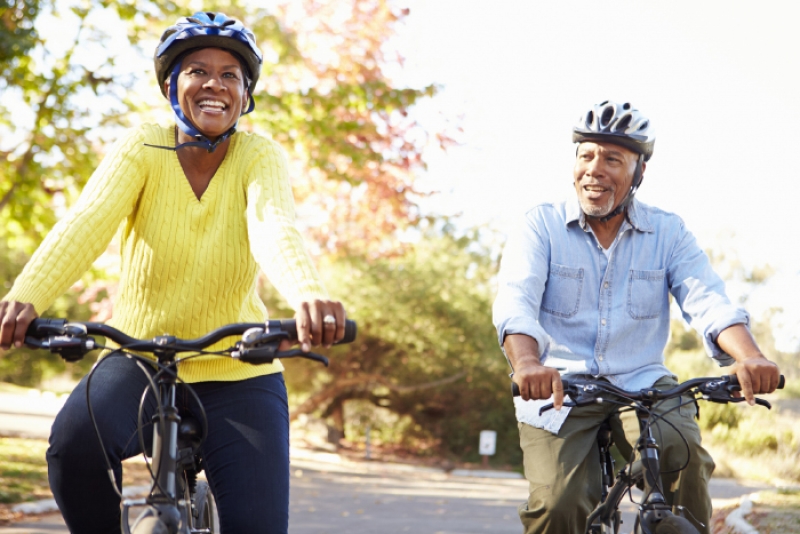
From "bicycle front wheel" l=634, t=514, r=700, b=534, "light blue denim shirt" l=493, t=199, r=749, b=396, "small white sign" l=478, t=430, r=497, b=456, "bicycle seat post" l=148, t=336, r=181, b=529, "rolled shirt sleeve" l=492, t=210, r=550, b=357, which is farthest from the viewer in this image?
"small white sign" l=478, t=430, r=497, b=456

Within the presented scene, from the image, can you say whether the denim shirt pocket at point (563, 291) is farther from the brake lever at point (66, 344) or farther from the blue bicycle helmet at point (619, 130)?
the brake lever at point (66, 344)

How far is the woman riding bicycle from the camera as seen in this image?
288 centimetres

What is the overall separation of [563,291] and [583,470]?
2.44 feet

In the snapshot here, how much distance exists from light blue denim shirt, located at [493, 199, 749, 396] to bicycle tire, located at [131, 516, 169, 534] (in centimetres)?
170

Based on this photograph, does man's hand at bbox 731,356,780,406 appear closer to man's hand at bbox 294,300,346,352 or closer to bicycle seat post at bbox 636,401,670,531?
bicycle seat post at bbox 636,401,670,531

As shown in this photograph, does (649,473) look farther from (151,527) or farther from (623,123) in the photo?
(151,527)

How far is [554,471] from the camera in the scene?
3664mm

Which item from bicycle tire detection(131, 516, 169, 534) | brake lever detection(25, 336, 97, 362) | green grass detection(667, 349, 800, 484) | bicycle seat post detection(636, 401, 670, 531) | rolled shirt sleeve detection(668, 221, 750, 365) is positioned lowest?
green grass detection(667, 349, 800, 484)

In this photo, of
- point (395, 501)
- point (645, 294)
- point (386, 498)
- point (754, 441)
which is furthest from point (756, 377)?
point (754, 441)

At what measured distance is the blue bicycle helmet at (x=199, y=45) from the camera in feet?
10.7

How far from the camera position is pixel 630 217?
4082 millimetres

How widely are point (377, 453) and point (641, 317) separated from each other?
59.4 ft

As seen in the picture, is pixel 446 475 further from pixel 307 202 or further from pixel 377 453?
pixel 307 202

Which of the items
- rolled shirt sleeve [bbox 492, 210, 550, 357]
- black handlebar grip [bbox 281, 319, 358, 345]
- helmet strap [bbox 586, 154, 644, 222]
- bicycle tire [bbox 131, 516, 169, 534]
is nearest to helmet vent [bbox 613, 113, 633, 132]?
helmet strap [bbox 586, 154, 644, 222]
